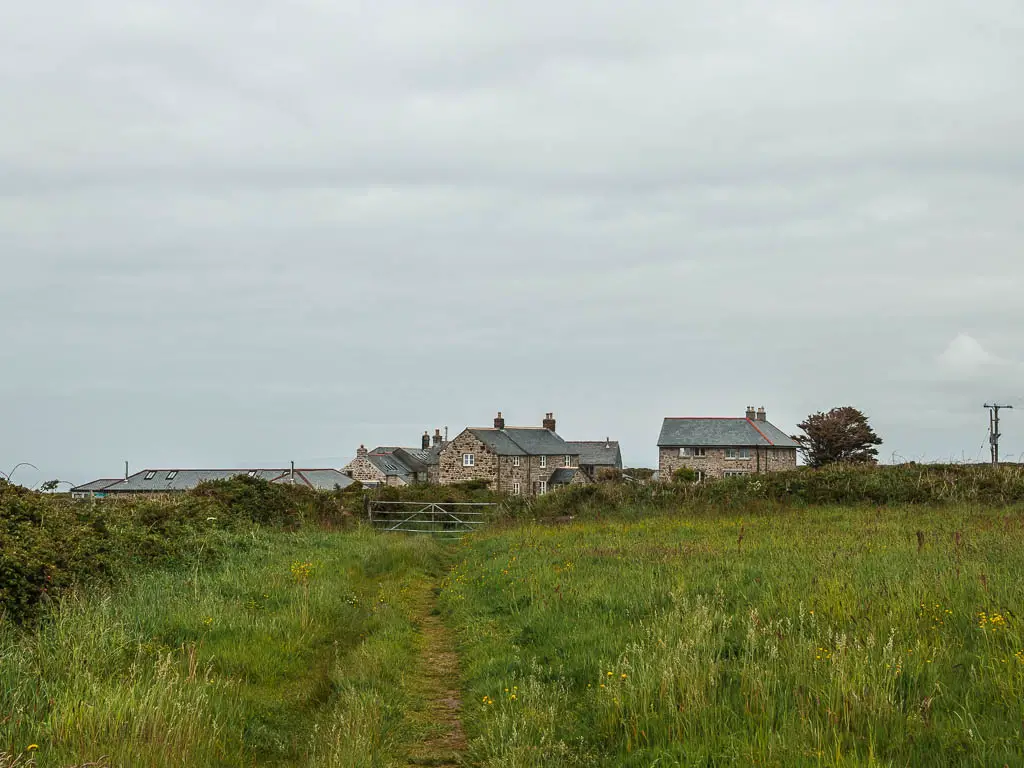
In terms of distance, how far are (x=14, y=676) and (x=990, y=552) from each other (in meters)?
13.0

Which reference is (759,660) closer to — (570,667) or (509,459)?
(570,667)

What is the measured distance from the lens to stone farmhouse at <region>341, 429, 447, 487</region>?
299ft

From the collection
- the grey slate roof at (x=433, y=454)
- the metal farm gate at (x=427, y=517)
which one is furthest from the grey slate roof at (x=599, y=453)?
the metal farm gate at (x=427, y=517)

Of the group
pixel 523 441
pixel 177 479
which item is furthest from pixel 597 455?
pixel 177 479

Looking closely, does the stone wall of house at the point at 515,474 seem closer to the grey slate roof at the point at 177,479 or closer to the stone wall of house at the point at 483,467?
the stone wall of house at the point at 483,467

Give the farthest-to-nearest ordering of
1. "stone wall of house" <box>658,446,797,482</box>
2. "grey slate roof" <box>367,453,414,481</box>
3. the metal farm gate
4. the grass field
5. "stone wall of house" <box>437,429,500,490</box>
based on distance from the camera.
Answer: "grey slate roof" <box>367,453,414,481</box>
"stone wall of house" <box>437,429,500,490</box>
"stone wall of house" <box>658,446,797,482</box>
the metal farm gate
the grass field

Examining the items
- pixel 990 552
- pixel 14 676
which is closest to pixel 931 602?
pixel 990 552

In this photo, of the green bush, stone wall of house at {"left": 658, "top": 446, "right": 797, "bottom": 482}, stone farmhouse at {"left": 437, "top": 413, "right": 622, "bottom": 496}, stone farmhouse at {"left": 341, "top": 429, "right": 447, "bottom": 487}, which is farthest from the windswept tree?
the green bush

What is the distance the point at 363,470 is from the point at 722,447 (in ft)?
140

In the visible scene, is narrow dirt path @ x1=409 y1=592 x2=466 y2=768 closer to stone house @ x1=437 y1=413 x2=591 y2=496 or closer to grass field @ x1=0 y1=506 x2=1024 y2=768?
grass field @ x1=0 y1=506 x2=1024 y2=768

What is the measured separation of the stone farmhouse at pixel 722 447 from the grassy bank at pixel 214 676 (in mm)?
62084

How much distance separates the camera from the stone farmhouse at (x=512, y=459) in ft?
248

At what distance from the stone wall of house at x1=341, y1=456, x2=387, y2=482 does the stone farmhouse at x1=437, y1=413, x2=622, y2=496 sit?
13956 mm

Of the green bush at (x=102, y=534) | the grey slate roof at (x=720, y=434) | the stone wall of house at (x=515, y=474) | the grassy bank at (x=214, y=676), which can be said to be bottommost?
the stone wall of house at (x=515, y=474)
